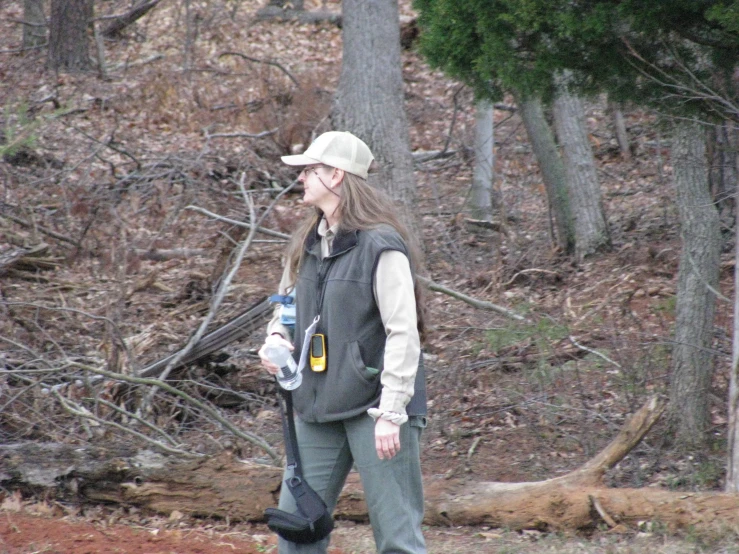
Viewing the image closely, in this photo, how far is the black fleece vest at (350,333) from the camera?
130 inches

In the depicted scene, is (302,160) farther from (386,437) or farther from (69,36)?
(69,36)

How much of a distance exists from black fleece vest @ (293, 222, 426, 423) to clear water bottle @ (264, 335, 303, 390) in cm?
5

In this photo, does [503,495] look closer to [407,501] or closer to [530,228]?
[407,501]

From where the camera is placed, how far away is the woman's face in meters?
3.48

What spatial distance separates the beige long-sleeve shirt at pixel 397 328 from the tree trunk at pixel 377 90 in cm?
687

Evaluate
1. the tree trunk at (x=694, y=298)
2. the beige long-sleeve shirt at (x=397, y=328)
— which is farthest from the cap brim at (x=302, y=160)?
the tree trunk at (x=694, y=298)

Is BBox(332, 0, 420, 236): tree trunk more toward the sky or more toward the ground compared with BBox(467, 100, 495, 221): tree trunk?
more toward the sky

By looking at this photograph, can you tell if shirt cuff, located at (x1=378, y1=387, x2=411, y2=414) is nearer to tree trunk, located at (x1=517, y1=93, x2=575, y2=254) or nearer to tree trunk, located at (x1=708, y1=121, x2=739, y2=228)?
tree trunk, located at (x1=708, y1=121, x2=739, y2=228)

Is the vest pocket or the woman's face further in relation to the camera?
the woman's face

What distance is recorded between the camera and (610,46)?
507cm

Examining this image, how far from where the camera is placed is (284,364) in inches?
133

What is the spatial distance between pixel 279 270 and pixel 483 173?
333 centimetres

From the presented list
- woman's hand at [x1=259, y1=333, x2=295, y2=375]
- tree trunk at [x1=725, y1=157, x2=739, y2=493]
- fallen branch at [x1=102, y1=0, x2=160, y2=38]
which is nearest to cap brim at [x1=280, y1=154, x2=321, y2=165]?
woman's hand at [x1=259, y1=333, x2=295, y2=375]

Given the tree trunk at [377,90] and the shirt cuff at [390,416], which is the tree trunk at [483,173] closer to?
the tree trunk at [377,90]
